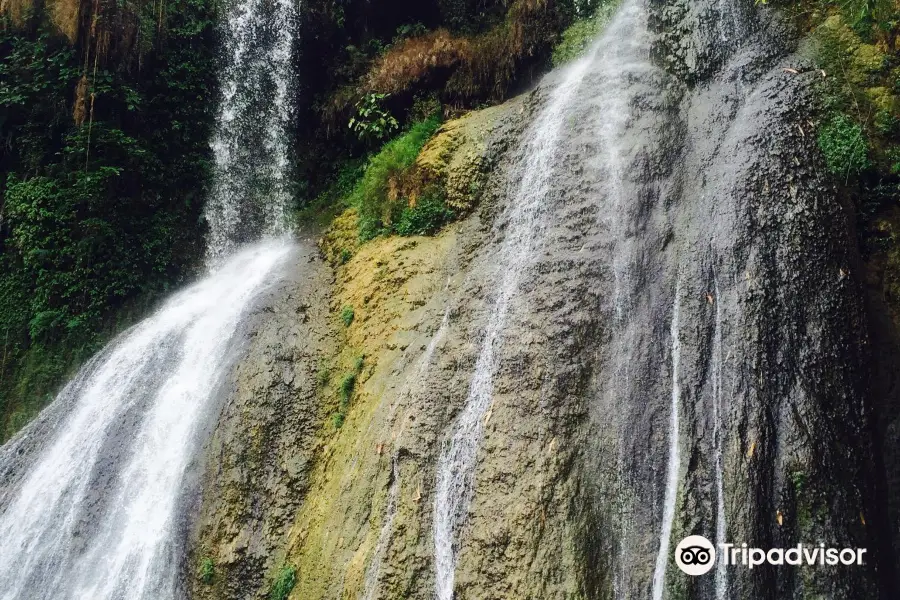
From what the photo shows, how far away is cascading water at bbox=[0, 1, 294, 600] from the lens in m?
7.87

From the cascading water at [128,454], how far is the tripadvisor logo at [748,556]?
5909 millimetres

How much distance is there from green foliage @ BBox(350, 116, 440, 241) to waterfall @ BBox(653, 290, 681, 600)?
5136 mm

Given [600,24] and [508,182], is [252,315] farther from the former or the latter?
[600,24]

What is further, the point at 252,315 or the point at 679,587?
the point at 252,315

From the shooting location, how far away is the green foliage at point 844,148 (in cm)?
769

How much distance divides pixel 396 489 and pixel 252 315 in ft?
14.3

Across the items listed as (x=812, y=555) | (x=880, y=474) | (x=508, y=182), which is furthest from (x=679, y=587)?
(x=508, y=182)

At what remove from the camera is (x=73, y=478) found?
8.64m

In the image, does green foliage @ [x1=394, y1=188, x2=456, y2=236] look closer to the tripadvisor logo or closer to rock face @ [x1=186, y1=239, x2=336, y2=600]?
rock face @ [x1=186, y1=239, x2=336, y2=600]

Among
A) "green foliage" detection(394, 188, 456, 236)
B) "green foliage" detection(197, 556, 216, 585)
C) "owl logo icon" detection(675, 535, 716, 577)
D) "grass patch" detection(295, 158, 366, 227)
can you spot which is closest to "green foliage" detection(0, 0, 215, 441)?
"grass patch" detection(295, 158, 366, 227)

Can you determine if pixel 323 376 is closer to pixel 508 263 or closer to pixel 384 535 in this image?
pixel 384 535

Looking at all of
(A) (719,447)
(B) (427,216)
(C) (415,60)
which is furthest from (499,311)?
(C) (415,60)

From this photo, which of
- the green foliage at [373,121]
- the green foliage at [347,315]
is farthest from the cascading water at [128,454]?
the green foliage at [373,121]

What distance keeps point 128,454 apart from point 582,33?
9.77 metres
